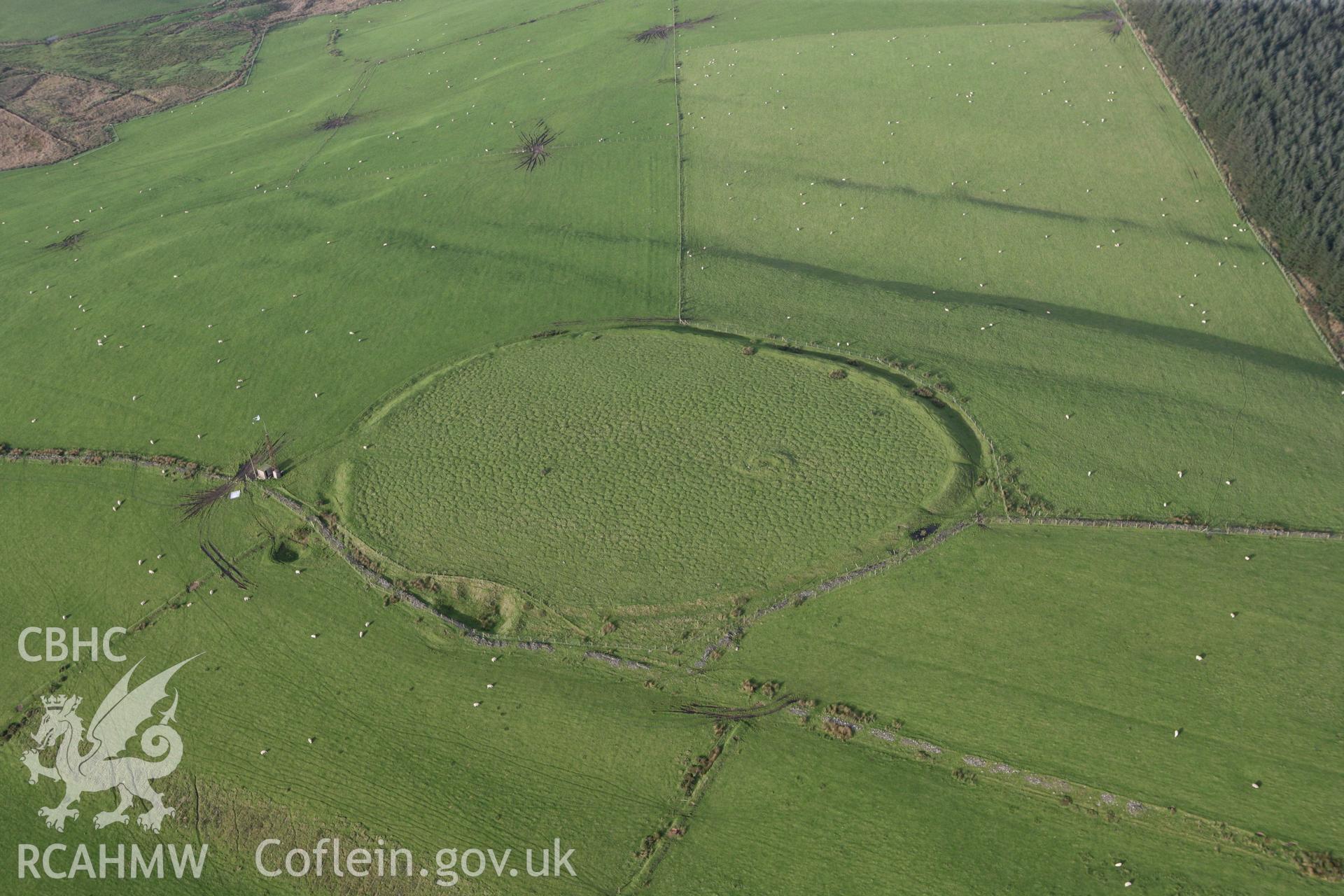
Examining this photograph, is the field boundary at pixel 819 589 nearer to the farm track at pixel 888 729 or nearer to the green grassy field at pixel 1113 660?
the farm track at pixel 888 729

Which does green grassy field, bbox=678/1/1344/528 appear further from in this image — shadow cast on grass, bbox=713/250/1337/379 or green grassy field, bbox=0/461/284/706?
green grassy field, bbox=0/461/284/706

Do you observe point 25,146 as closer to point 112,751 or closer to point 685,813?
point 112,751

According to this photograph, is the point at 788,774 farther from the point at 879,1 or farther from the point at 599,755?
the point at 879,1

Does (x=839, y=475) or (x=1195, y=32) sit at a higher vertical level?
(x=1195, y=32)

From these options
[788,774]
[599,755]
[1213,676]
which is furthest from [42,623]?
[1213,676]

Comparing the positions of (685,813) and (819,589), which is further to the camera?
(819,589)

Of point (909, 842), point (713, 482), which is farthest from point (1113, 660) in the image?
point (713, 482)
